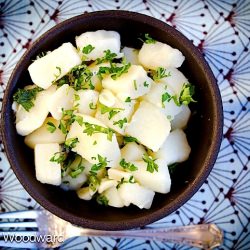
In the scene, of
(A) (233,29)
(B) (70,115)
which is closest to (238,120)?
(A) (233,29)

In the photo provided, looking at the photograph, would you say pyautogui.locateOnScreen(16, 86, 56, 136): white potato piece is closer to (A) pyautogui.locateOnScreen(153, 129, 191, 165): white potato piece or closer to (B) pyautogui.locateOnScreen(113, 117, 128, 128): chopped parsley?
(B) pyautogui.locateOnScreen(113, 117, 128, 128): chopped parsley

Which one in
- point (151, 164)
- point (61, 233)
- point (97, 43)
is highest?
point (97, 43)

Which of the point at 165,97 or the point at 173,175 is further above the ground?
the point at 165,97

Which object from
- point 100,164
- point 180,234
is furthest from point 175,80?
point 180,234

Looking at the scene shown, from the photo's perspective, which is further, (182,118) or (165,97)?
(182,118)

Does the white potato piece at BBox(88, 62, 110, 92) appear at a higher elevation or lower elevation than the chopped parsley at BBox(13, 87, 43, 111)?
higher

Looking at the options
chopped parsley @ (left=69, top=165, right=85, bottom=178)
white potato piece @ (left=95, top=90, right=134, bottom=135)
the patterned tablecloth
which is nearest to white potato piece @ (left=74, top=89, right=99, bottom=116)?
white potato piece @ (left=95, top=90, right=134, bottom=135)

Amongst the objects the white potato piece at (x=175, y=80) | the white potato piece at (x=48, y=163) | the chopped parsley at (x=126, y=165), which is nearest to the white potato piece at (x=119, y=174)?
the chopped parsley at (x=126, y=165)

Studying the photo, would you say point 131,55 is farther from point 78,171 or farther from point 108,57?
point 78,171
